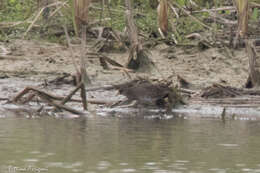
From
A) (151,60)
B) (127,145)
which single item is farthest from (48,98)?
(151,60)

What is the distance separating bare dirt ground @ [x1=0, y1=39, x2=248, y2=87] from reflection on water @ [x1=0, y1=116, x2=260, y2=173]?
3.18 metres

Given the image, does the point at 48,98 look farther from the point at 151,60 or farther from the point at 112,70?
the point at 112,70

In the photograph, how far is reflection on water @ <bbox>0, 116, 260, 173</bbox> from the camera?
5.81 meters

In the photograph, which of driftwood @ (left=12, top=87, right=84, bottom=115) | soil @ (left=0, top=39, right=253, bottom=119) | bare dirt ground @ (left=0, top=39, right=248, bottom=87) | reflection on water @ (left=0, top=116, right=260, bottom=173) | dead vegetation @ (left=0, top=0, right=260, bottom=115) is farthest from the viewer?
bare dirt ground @ (left=0, top=39, right=248, bottom=87)

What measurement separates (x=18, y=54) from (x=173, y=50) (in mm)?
2586

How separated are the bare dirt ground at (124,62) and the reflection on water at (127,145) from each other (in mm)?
3180

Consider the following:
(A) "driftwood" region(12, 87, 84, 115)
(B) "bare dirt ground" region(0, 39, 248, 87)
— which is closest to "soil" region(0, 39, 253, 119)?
(B) "bare dirt ground" region(0, 39, 248, 87)

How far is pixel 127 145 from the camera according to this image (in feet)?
22.6

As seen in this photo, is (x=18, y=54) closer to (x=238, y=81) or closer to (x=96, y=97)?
(x=96, y=97)

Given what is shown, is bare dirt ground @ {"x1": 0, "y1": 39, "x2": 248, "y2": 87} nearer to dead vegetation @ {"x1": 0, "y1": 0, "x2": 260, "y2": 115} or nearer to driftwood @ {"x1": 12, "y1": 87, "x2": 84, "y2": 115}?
dead vegetation @ {"x1": 0, "y1": 0, "x2": 260, "y2": 115}

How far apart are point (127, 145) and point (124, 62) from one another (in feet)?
20.0

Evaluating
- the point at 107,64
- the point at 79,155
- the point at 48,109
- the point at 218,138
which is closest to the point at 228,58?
the point at 107,64

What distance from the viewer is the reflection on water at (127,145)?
581 cm

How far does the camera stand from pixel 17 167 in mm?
5609
